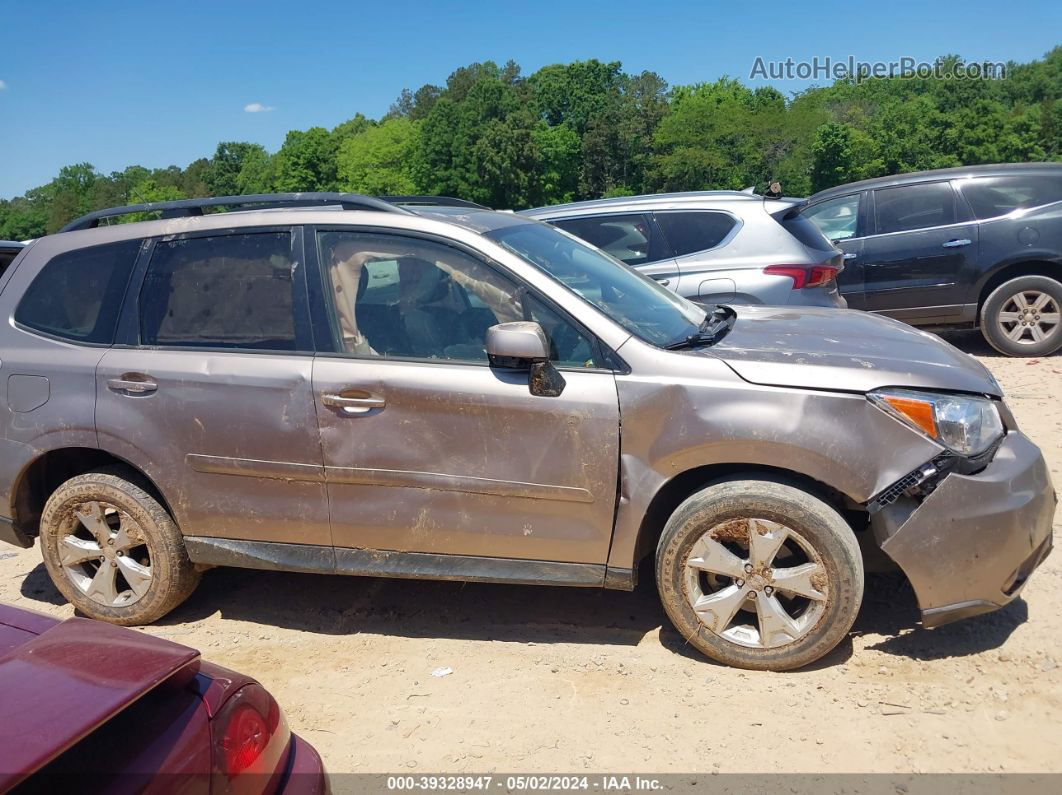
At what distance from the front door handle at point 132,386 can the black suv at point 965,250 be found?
23.1ft

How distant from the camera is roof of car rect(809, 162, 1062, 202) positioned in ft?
27.5

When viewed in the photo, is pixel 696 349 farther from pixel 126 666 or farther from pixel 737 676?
pixel 126 666

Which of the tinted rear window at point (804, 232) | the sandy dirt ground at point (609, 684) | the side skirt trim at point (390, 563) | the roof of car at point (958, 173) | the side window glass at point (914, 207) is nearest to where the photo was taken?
the sandy dirt ground at point (609, 684)

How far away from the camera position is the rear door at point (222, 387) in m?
3.75

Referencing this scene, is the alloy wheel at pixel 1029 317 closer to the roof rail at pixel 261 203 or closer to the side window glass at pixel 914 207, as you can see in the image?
the side window glass at pixel 914 207

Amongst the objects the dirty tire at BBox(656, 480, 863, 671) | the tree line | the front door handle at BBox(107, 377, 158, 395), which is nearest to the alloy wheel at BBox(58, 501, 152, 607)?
the front door handle at BBox(107, 377, 158, 395)

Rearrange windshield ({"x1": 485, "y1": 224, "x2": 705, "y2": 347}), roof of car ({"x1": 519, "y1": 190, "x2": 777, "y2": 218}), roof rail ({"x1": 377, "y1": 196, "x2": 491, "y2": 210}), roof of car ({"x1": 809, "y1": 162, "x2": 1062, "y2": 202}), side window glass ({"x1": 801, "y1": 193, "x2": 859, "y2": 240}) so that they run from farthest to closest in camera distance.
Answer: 1. side window glass ({"x1": 801, "y1": 193, "x2": 859, "y2": 240})
2. roof of car ({"x1": 809, "y1": 162, "x2": 1062, "y2": 202})
3. roof of car ({"x1": 519, "y1": 190, "x2": 777, "y2": 218})
4. roof rail ({"x1": 377, "y1": 196, "x2": 491, "y2": 210})
5. windshield ({"x1": 485, "y1": 224, "x2": 705, "y2": 347})

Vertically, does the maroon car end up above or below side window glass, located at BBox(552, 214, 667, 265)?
below

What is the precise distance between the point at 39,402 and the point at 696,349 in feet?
10.1

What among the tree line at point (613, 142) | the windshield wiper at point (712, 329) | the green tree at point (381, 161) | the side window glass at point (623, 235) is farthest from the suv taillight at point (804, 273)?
the green tree at point (381, 161)

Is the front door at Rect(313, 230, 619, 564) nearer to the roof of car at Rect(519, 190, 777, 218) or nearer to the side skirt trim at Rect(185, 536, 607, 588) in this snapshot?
the side skirt trim at Rect(185, 536, 607, 588)

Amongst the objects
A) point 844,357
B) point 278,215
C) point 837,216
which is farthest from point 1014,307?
point 278,215

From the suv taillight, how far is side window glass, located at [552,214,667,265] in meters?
0.95

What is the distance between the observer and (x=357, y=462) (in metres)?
3.66
